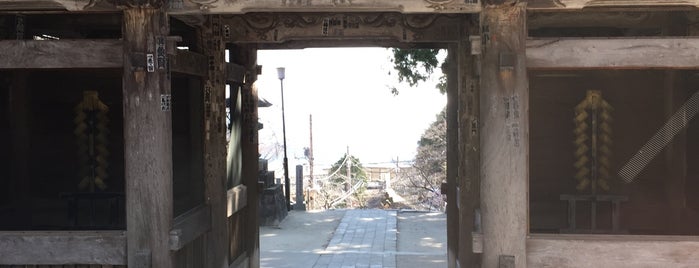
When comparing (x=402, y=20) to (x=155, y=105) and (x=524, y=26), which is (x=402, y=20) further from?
(x=155, y=105)

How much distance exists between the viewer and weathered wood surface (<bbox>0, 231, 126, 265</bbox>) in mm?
5012

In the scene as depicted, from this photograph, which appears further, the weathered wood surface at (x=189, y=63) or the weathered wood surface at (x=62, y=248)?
the weathered wood surface at (x=189, y=63)

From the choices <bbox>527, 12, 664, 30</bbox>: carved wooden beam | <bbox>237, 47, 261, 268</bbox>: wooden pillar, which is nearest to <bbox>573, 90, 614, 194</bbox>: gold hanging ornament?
<bbox>527, 12, 664, 30</bbox>: carved wooden beam

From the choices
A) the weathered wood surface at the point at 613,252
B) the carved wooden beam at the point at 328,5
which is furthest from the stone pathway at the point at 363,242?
the carved wooden beam at the point at 328,5

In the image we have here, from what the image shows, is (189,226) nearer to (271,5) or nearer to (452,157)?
(271,5)

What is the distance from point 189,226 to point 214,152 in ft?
3.76

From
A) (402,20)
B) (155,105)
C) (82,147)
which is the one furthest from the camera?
(82,147)

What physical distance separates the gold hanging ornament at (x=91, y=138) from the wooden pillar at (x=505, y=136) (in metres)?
5.60

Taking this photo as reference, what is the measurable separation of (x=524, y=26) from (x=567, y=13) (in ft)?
7.18

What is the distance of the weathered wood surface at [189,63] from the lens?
565 centimetres

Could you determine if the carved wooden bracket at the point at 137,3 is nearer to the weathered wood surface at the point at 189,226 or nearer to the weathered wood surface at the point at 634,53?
the weathered wood surface at the point at 189,226

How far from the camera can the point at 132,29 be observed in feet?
16.4

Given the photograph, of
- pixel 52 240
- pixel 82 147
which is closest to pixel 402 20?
pixel 52 240

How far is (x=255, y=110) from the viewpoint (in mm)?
8172
